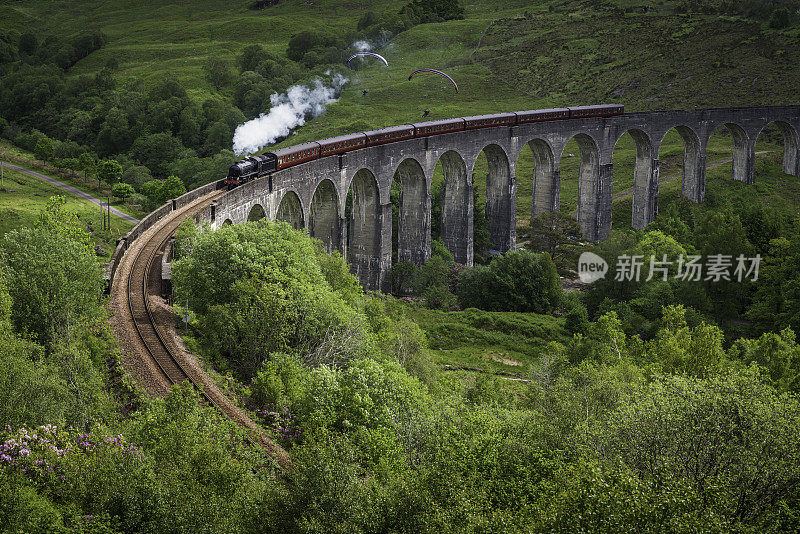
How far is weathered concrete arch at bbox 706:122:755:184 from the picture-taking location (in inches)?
4257

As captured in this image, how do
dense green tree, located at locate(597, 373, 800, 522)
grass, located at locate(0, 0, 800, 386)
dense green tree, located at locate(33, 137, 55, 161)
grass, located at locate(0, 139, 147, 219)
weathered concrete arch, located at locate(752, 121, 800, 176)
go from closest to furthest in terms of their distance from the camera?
dense green tree, located at locate(597, 373, 800, 522) → grass, located at locate(0, 139, 147, 219) → weathered concrete arch, located at locate(752, 121, 800, 176) → dense green tree, located at locate(33, 137, 55, 161) → grass, located at locate(0, 0, 800, 386)

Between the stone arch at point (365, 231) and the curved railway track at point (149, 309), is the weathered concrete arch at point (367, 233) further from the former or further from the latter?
the curved railway track at point (149, 309)

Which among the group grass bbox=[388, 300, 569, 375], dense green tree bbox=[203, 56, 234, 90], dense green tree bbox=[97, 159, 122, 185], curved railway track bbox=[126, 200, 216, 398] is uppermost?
dense green tree bbox=[203, 56, 234, 90]

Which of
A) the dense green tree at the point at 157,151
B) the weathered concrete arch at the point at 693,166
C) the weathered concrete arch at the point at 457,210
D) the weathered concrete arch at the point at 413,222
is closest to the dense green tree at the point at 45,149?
the dense green tree at the point at 157,151

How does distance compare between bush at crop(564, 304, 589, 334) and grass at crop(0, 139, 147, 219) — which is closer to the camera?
bush at crop(564, 304, 589, 334)

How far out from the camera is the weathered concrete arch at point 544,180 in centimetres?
8706

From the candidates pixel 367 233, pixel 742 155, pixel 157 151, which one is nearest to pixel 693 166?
pixel 742 155

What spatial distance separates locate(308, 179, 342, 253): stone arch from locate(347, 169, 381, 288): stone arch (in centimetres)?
494

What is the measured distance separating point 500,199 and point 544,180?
278 inches

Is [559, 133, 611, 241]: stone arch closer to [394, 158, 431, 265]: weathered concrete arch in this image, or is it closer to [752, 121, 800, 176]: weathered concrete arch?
[394, 158, 431, 265]: weathered concrete arch

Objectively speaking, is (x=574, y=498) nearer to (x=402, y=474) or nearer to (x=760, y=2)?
(x=402, y=474)

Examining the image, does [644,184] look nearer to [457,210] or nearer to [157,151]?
[457,210]

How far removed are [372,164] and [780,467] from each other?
49924 millimetres

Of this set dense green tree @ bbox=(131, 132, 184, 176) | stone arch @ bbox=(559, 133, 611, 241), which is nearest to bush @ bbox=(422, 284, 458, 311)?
stone arch @ bbox=(559, 133, 611, 241)
